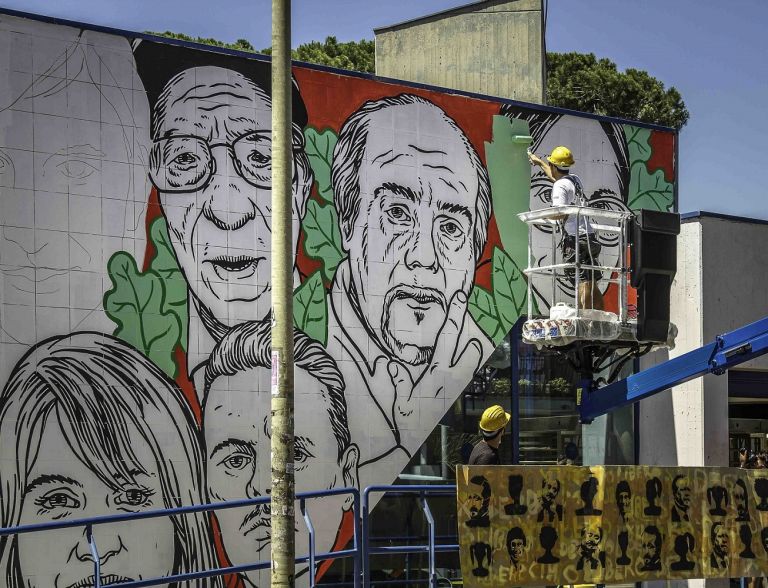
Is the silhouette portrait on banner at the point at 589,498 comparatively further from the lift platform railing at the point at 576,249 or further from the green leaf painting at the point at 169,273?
the green leaf painting at the point at 169,273

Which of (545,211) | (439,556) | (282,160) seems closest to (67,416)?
(282,160)

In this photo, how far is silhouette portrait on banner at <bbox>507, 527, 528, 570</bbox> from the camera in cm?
1120

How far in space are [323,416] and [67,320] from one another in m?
3.32

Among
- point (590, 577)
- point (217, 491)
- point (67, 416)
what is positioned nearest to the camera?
point (590, 577)

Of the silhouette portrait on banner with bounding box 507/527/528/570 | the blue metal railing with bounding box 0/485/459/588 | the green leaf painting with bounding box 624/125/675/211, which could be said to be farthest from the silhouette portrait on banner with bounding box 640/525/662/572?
the green leaf painting with bounding box 624/125/675/211

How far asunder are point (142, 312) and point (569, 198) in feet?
18.0

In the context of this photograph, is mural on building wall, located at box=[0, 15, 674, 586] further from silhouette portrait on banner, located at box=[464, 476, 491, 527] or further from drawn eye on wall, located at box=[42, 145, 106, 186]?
silhouette portrait on banner, located at box=[464, 476, 491, 527]

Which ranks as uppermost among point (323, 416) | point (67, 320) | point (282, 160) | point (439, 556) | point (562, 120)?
point (562, 120)

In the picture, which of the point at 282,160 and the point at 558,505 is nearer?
the point at 282,160

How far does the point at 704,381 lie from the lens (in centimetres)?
1680

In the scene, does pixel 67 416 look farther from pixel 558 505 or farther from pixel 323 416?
pixel 558 505

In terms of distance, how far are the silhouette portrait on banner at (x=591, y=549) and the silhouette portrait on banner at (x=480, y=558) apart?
111cm

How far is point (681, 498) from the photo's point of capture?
12.3 m

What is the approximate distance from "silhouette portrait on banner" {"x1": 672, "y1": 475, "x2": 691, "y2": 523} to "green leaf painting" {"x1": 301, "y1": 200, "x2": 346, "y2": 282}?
15.8 ft
